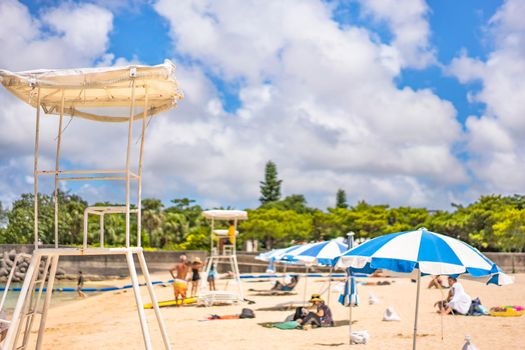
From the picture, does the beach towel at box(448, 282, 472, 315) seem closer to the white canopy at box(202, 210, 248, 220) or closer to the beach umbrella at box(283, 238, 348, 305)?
the beach umbrella at box(283, 238, 348, 305)

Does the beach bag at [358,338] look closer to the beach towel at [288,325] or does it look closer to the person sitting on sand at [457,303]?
the beach towel at [288,325]

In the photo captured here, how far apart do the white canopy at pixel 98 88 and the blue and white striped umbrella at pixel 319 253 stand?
792 centimetres

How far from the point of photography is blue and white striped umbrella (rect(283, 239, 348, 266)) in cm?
1370

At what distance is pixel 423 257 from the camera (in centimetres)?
707

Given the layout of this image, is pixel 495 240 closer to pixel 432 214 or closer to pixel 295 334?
pixel 432 214

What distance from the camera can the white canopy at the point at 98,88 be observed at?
210 inches

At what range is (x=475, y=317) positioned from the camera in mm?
13750

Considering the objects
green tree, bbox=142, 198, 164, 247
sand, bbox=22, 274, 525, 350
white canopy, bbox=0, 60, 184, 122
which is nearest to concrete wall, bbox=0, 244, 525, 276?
green tree, bbox=142, 198, 164, 247

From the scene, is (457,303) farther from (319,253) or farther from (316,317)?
(316,317)

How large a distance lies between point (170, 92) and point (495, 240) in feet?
125

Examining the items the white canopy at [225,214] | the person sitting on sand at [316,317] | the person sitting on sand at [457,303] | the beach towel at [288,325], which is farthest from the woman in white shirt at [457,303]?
the white canopy at [225,214]

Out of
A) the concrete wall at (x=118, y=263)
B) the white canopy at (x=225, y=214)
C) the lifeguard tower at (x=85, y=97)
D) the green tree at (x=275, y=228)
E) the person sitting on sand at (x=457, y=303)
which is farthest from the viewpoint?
the green tree at (x=275, y=228)

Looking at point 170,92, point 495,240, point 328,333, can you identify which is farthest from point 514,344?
point 495,240

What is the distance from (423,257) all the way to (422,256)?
0.6 inches
